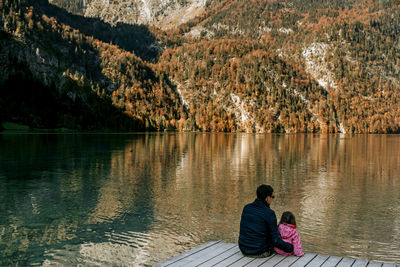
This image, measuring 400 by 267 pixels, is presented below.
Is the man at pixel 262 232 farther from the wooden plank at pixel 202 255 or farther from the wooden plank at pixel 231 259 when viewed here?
the wooden plank at pixel 202 255

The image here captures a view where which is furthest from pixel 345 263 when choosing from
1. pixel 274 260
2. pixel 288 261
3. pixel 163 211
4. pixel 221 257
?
pixel 163 211

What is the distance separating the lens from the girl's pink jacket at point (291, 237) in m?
10.9

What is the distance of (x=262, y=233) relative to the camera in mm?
10695

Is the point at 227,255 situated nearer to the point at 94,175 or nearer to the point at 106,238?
the point at 106,238

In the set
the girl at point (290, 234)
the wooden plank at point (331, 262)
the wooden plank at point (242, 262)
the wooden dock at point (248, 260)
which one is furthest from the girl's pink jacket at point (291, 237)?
the wooden plank at point (242, 262)

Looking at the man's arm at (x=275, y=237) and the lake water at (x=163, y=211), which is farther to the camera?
the lake water at (x=163, y=211)

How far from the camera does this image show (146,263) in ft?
45.7

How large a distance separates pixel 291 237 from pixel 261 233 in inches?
47.3

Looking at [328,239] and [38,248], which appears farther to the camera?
[328,239]

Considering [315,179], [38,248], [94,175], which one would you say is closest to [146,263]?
[38,248]

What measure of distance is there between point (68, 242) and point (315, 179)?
25.8 m

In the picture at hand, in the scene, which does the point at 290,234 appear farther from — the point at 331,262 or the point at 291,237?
the point at 331,262

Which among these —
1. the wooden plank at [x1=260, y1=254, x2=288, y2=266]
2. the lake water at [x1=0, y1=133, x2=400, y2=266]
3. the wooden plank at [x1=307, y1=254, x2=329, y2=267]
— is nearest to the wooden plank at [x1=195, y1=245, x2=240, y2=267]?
the wooden plank at [x1=260, y1=254, x2=288, y2=266]

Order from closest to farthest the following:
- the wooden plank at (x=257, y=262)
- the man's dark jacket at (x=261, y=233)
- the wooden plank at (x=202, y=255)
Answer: the wooden plank at (x=257, y=262)
the wooden plank at (x=202, y=255)
the man's dark jacket at (x=261, y=233)
